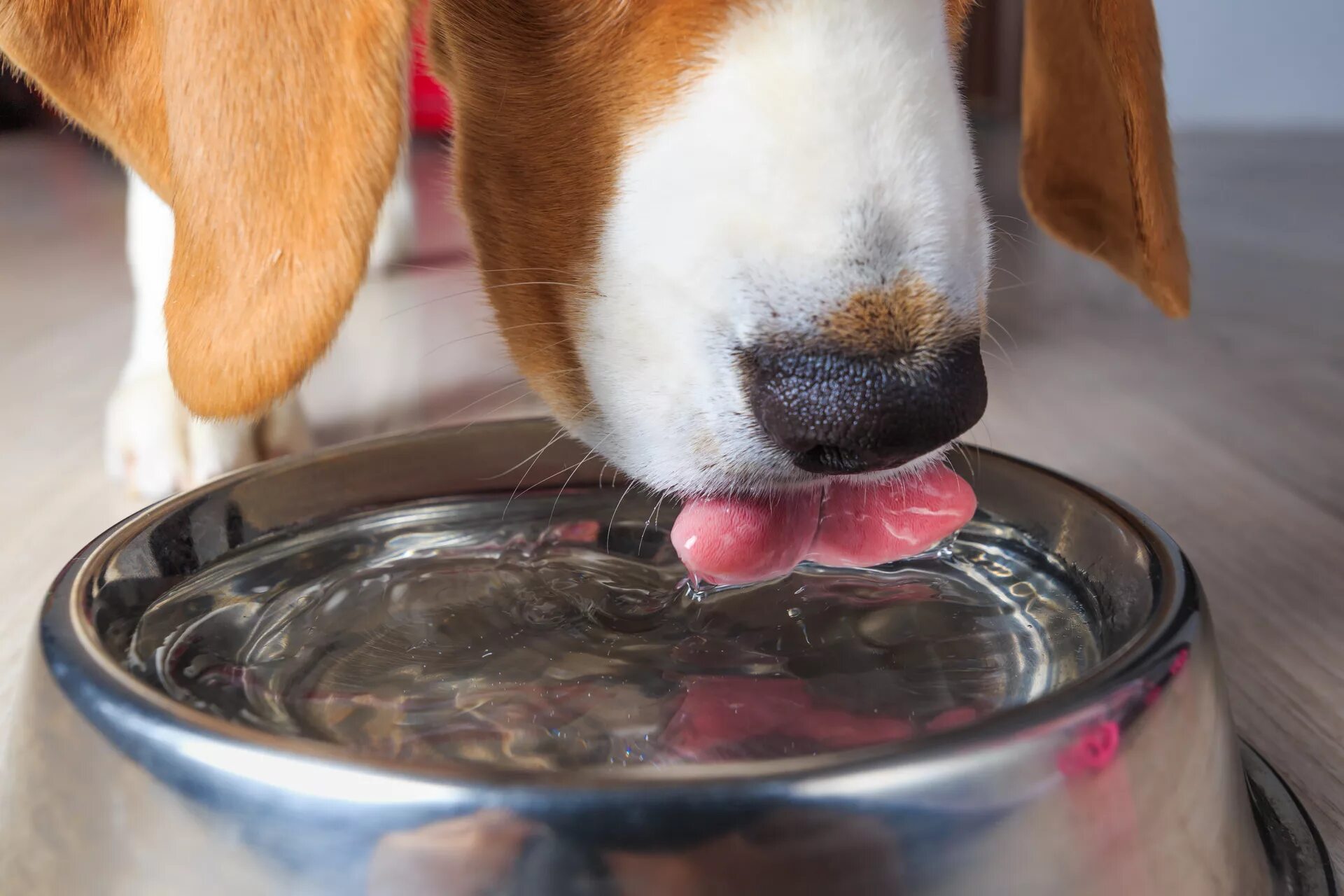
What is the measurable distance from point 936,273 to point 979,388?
64 mm

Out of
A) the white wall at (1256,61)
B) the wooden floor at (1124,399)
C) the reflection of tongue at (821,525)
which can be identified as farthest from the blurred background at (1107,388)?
the white wall at (1256,61)

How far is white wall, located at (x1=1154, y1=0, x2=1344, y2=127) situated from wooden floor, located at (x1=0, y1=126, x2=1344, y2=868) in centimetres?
228

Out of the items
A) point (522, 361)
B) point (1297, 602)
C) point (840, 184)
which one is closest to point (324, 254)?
point (522, 361)

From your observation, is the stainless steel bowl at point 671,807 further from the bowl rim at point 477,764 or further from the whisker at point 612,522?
the whisker at point 612,522

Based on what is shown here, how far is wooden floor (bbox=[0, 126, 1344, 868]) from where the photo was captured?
96 centimetres

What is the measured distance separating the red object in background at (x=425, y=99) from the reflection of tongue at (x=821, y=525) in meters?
0.31

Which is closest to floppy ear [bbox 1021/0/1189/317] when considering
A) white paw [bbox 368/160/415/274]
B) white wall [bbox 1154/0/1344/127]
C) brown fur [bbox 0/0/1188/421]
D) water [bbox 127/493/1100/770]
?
brown fur [bbox 0/0/1188/421]

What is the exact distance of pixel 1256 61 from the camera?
5043 millimetres

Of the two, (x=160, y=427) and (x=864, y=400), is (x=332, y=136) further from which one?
(x=160, y=427)

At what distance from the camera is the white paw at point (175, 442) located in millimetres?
1235

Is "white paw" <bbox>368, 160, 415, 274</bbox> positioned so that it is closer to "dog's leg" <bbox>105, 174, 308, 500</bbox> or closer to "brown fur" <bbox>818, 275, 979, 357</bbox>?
"dog's leg" <bbox>105, 174, 308, 500</bbox>

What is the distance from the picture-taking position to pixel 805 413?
661mm

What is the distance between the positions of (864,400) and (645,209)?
0.59 ft

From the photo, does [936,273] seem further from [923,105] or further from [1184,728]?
[1184,728]
